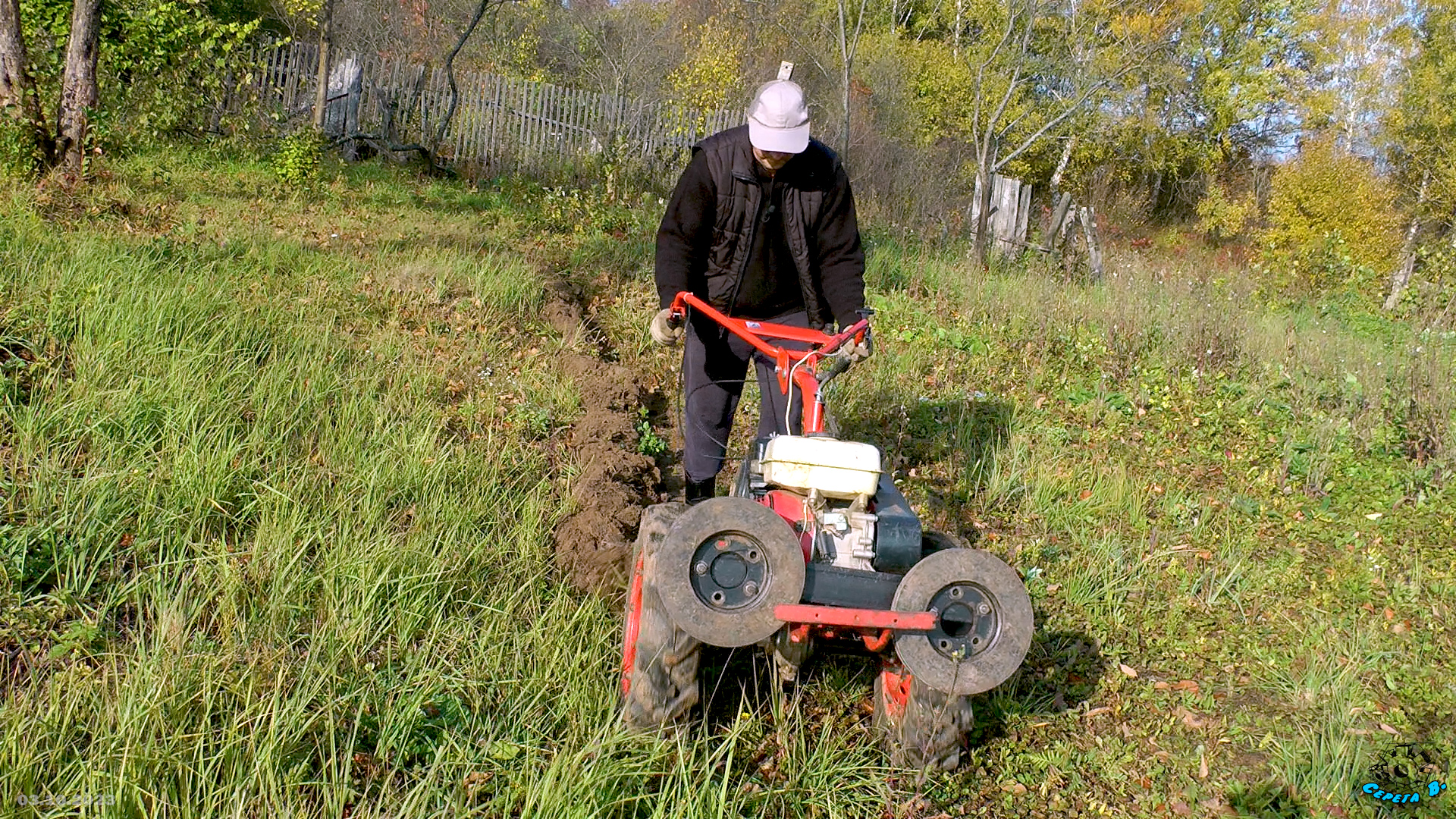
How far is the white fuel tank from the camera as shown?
2.92m

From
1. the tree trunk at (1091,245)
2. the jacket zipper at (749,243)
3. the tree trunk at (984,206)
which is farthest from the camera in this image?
A: the tree trunk at (984,206)

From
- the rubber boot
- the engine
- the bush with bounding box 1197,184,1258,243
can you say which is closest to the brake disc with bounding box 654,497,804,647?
the engine

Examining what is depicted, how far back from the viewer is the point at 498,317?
6.54m

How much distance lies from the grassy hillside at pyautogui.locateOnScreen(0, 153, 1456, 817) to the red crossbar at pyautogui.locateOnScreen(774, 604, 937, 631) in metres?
0.46

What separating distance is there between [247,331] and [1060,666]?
4.09 metres

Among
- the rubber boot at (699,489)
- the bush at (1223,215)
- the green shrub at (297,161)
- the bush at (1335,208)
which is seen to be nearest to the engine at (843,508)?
the rubber boot at (699,489)

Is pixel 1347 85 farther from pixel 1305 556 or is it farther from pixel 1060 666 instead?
pixel 1060 666

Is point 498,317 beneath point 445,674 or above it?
above

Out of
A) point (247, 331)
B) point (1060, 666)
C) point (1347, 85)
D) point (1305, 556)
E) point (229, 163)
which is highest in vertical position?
point (1347, 85)

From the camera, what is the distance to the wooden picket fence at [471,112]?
13.3 metres

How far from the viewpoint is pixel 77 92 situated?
299 inches

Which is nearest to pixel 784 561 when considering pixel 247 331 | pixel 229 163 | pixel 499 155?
pixel 247 331

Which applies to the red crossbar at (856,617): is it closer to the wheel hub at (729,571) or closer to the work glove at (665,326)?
the wheel hub at (729,571)

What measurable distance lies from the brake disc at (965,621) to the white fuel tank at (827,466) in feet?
1.21
